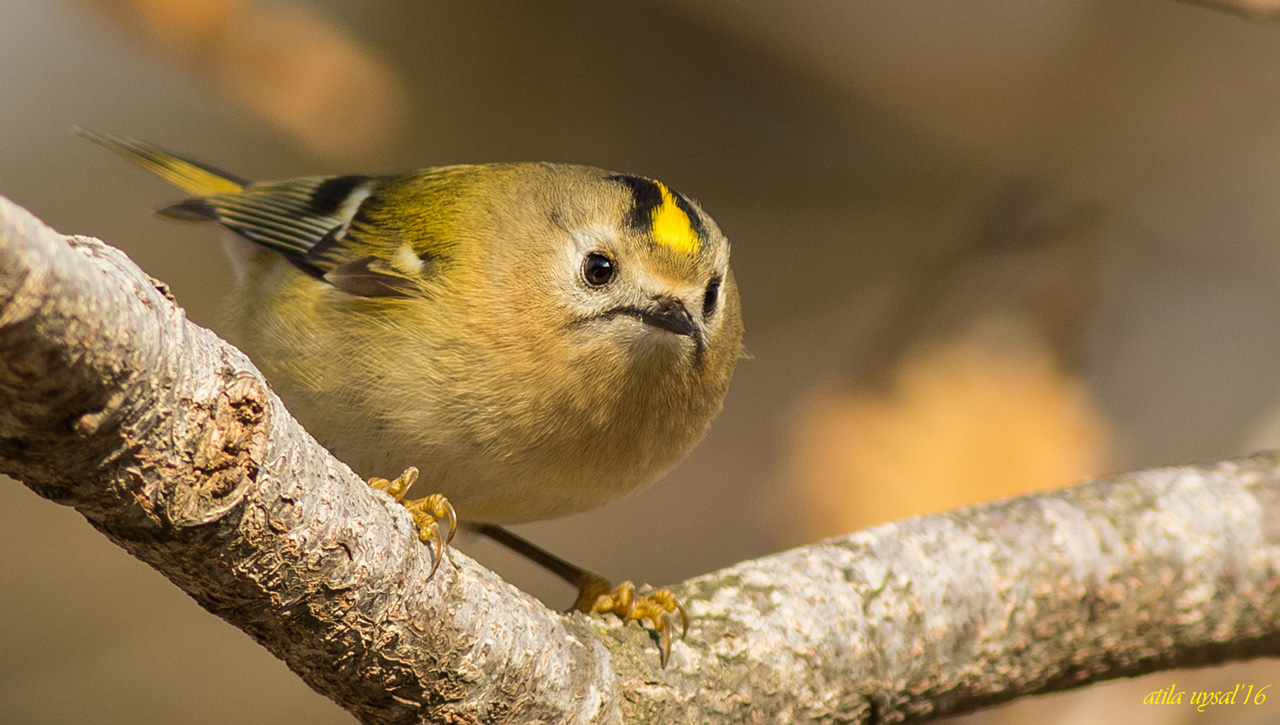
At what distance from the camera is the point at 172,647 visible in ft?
10.8

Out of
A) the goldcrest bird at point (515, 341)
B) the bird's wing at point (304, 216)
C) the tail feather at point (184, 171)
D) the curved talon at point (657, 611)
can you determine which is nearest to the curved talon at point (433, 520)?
the goldcrest bird at point (515, 341)

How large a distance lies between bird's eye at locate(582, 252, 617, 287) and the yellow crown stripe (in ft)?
0.30

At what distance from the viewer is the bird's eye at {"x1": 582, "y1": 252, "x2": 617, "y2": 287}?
5.86ft

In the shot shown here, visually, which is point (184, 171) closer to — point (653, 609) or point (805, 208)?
point (653, 609)

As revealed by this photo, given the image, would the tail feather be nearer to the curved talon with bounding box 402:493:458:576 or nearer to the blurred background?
the blurred background

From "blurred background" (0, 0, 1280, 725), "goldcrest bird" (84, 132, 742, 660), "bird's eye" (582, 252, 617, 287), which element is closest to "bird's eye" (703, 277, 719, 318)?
"goldcrest bird" (84, 132, 742, 660)

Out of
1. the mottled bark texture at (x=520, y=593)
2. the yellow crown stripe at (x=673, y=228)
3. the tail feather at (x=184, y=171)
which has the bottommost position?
the mottled bark texture at (x=520, y=593)

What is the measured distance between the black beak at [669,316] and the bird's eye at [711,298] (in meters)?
0.10

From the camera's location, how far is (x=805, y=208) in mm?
3984

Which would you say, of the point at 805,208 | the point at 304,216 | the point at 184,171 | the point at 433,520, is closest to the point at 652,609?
the point at 433,520

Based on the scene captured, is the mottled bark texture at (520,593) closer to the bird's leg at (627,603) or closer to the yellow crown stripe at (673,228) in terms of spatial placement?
the bird's leg at (627,603)

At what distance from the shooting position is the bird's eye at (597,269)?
1.79 m

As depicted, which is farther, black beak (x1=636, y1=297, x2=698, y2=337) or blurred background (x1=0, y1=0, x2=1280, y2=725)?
blurred background (x1=0, y1=0, x2=1280, y2=725)

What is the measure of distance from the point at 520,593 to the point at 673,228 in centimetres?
76
